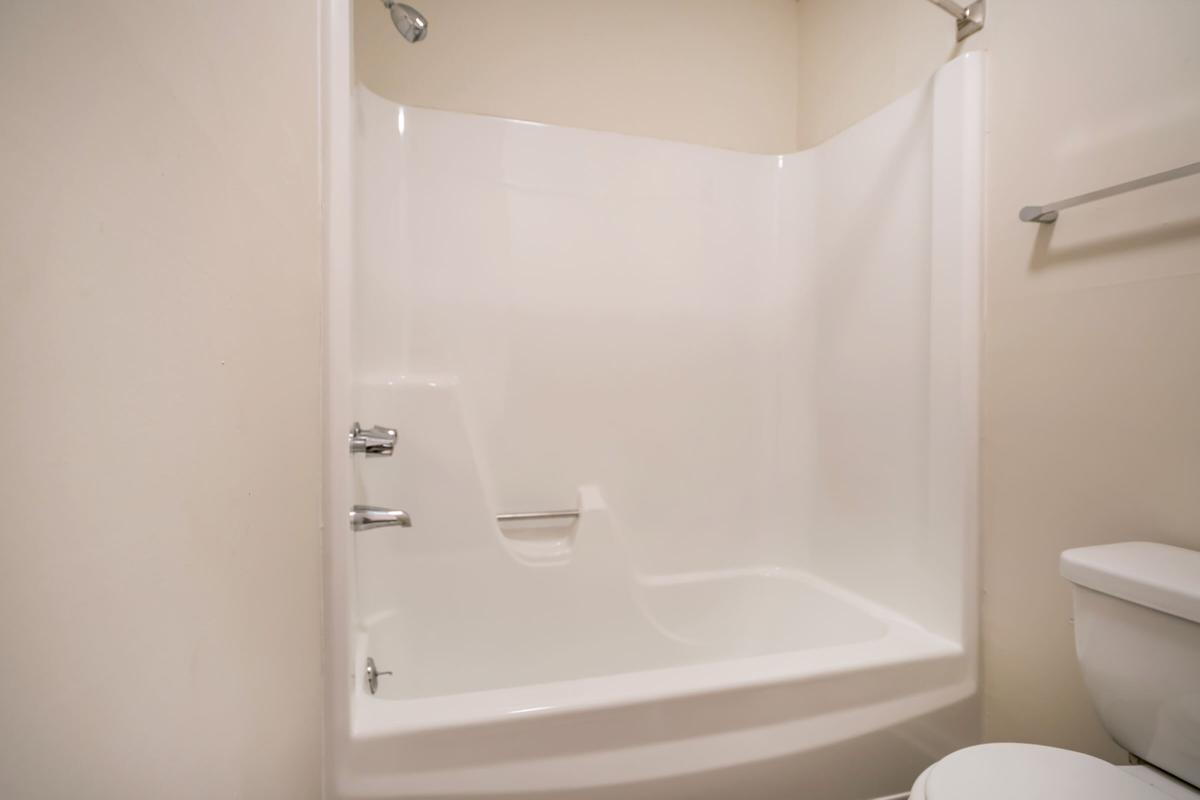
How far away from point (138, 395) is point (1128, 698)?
129cm

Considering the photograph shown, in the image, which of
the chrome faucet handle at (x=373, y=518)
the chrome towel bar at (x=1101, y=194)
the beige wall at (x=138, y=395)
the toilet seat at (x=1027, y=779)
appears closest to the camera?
the beige wall at (x=138, y=395)

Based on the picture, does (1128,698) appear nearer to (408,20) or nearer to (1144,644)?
(1144,644)

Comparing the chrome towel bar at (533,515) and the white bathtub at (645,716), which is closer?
the white bathtub at (645,716)

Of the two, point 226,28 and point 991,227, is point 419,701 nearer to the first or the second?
point 226,28

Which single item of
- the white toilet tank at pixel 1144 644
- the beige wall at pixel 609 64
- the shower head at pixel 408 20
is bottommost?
the white toilet tank at pixel 1144 644

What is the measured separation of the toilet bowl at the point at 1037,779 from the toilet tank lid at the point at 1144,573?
9.5 inches

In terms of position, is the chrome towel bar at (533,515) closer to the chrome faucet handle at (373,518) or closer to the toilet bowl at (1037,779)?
the chrome faucet handle at (373,518)

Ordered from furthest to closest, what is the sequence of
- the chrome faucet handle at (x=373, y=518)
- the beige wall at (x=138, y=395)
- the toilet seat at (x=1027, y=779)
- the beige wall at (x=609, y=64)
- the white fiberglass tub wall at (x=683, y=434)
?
the beige wall at (x=609, y=64), the white fiberglass tub wall at (x=683, y=434), the chrome faucet handle at (x=373, y=518), the toilet seat at (x=1027, y=779), the beige wall at (x=138, y=395)

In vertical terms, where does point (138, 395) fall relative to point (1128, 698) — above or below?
above

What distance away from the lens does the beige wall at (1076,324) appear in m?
0.93

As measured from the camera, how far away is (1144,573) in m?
0.82

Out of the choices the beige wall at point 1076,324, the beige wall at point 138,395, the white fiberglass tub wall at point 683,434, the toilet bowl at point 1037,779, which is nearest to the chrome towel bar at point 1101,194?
the beige wall at point 1076,324

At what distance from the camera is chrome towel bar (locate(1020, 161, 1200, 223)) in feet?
2.82

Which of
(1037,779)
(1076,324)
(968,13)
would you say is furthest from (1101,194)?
(1037,779)
